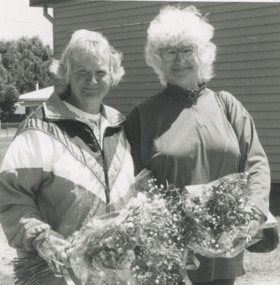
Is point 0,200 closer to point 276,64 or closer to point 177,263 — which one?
point 177,263

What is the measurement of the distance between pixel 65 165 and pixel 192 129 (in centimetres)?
72

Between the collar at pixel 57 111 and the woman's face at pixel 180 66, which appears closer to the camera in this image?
the collar at pixel 57 111

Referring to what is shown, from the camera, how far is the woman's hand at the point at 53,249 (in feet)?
7.63

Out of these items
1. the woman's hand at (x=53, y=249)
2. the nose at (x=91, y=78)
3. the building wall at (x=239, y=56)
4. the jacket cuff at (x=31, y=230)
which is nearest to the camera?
the woman's hand at (x=53, y=249)

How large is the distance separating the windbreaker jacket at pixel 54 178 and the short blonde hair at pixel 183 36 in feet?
2.16

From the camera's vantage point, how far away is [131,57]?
11.6 meters

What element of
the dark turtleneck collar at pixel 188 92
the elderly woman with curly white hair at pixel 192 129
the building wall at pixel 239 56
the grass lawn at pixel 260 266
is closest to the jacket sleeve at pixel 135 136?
the elderly woman with curly white hair at pixel 192 129

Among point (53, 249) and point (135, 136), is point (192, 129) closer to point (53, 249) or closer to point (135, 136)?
point (135, 136)

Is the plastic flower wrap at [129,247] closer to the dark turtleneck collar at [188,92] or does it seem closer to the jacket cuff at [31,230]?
the jacket cuff at [31,230]

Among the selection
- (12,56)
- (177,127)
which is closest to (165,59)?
(177,127)

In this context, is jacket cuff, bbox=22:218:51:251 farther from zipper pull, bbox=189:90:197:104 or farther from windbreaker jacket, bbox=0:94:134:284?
zipper pull, bbox=189:90:197:104

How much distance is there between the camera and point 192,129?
291cm

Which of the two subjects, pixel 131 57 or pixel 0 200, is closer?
pixel 0 200

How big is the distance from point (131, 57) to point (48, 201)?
9.23 metres
